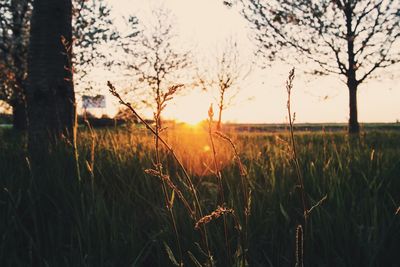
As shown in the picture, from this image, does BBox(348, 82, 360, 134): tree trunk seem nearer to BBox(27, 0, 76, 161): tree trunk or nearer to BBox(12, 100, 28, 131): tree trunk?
BBox(27, 0, 76, 161): tree trunk

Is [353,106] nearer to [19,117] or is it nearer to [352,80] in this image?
[352,80]

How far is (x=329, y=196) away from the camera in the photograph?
226cm

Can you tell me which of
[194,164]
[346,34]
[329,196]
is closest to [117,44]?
[346,34]

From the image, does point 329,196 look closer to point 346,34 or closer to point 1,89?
point 346,34

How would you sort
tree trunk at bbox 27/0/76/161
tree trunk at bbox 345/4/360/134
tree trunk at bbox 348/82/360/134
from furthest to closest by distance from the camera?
tree trunk at bbox 348/82/360/134, tree trunk at bbox 345/4/360/134, tree trunk at bbox 27/0/76/161

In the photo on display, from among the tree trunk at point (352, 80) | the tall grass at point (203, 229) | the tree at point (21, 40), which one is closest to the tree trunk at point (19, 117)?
the tree at point (21, 40)

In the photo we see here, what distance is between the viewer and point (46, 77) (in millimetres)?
5281

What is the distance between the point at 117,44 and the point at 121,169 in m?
19.2

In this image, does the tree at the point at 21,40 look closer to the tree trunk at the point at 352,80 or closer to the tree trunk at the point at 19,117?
the tree trunk at the point at 19,117

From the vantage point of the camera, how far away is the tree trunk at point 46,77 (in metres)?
5.29

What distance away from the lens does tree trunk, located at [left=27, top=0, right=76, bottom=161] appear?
529 centimetres

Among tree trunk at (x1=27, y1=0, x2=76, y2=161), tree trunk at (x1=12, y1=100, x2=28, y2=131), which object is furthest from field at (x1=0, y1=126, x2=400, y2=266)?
tree trunk at (x1=12, y1=100, x2=28, y2=131)

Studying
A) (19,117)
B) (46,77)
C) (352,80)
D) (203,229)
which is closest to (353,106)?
(352,80)

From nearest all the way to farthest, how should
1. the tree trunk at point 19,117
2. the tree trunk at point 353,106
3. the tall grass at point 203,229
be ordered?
1. the tall grass at point 203,229
2. the tree trunk at point 353,106
3. the tree trunk at point 19,117
